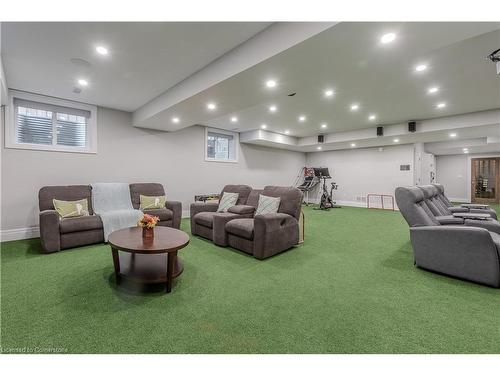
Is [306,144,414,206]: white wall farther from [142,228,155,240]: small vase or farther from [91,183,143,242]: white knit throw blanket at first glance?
[142,228,155,240]: small vase

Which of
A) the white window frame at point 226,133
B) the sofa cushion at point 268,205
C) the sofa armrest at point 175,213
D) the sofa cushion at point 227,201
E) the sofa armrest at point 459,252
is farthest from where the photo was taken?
the white window frame at point 226,133

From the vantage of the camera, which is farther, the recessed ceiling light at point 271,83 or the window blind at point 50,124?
the window blind at point 50,124

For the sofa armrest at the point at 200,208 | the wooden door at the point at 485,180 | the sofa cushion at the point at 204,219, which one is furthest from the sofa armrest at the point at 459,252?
the wooden door at the point at 485,180

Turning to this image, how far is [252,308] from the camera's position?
1.95 meters

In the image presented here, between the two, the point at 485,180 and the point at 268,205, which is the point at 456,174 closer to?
the point at 485,180

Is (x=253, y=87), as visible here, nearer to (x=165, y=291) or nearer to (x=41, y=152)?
(x=165, y=291)

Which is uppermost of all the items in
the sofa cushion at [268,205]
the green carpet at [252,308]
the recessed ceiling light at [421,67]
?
the recessed ceiling light at [421,67]

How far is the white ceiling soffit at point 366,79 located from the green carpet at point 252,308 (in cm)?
237

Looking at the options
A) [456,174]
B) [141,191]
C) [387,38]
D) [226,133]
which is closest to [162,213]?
[141,191]

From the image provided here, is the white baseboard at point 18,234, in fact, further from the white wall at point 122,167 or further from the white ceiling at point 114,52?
the white ceiling at point 114,52

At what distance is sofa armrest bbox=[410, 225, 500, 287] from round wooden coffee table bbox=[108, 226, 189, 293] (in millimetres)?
2680

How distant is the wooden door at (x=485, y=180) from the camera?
10.2 m

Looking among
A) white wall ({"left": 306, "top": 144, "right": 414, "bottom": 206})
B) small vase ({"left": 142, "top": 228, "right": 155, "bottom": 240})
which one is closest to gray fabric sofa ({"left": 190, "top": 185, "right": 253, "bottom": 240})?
small vase ({"left": 142, "top": 228, "right": 155, "bottom": 240})

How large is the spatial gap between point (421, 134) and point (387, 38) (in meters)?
5.58
